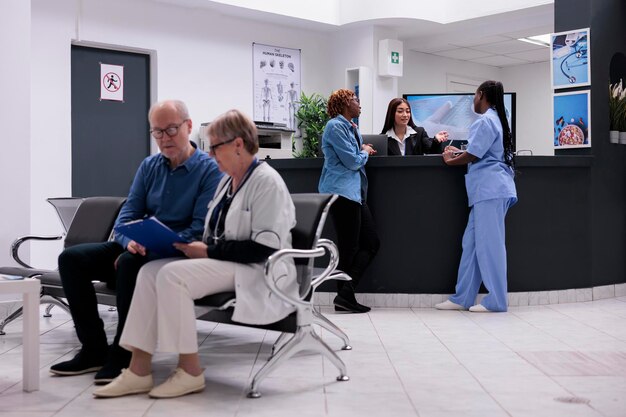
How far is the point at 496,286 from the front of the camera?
511 centimetres

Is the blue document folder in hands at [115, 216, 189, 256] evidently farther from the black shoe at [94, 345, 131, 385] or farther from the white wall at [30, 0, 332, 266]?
the white wall at [30, 0, 332, 266]

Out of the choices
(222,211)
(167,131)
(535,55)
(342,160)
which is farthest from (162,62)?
(535,55)

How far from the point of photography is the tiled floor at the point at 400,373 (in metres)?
2.69

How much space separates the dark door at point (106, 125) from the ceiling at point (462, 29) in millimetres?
A: 841

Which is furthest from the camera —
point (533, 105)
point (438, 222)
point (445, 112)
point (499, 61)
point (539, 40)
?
point (533, 105)

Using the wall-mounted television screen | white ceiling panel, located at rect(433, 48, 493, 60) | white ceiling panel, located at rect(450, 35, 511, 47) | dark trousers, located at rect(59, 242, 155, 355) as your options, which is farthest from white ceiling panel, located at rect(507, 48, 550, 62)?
dark trousers, located at rect(59, 242, 155, 355)

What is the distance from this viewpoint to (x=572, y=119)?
5.82m

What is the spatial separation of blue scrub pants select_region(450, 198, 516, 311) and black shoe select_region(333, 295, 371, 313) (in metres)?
0.69

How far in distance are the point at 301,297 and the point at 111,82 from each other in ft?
16.6

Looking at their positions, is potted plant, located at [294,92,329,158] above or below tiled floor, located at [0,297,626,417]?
above

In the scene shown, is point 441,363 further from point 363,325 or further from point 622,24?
point 622,24

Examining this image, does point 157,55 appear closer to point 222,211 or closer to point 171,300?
point 222,211

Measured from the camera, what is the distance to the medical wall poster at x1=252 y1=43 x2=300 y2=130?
8633 millimetres

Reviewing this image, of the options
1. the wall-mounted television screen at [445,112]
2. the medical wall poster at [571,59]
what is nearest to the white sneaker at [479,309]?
the medical wall poster at [571,59]
